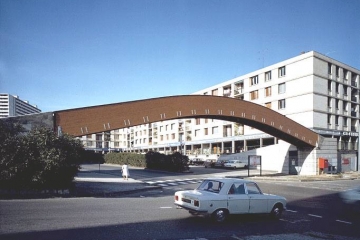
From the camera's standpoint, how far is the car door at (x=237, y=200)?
917 centimetres

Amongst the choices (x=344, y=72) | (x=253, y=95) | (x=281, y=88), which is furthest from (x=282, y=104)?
(x=344, y=72)

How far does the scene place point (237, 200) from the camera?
30.5 feet

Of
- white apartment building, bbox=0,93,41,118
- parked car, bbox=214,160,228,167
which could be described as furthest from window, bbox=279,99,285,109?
white apartment building, bbox=0,93,41,118

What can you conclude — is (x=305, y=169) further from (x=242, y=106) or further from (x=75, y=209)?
(x=75, y=209)

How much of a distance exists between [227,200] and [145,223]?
2.60m

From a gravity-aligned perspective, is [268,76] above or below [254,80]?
above

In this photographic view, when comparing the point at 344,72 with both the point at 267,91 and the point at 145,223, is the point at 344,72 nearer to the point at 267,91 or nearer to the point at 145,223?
the point at 267,91

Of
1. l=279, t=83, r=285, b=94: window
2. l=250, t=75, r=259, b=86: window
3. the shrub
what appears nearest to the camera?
the shrub

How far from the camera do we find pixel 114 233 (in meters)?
7.40

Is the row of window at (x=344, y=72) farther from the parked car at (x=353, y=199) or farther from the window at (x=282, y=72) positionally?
the parked car at (x=353, y=199)

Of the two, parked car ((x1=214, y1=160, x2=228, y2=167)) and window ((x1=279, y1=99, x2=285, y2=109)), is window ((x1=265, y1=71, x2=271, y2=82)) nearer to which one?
window ((x1=279, y1=99, x2=285, y2=109))

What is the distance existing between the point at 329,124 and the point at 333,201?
32.9 m

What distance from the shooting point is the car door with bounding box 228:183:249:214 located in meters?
9.17

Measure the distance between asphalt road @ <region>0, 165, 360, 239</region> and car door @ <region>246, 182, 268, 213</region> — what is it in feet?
1.32
